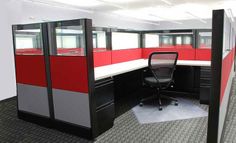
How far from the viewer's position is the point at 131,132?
7.43 feet

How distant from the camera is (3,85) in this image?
12.1ft

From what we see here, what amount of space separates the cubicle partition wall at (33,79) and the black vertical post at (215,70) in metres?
1.71

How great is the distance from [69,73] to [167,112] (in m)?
1.50

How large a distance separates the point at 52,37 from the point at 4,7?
2129mm

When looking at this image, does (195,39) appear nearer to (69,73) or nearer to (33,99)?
(69,73)

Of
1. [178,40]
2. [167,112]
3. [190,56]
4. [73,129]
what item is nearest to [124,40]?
[190,56]

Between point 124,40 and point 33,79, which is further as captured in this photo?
point 124,40

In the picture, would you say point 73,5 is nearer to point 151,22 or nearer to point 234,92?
point 234,92

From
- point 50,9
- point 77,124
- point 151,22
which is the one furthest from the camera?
point 151,22

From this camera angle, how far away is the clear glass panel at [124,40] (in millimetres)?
3399

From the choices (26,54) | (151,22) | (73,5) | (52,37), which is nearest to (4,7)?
(26,54)

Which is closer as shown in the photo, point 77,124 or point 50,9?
point 77,124

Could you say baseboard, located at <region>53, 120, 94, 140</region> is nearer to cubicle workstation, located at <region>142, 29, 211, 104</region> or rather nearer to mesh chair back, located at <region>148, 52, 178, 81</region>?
mesh chair back, located at <region>148, 52, 178, 81</region>

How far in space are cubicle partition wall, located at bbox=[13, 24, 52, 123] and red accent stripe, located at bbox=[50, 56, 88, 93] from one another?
0.15m
